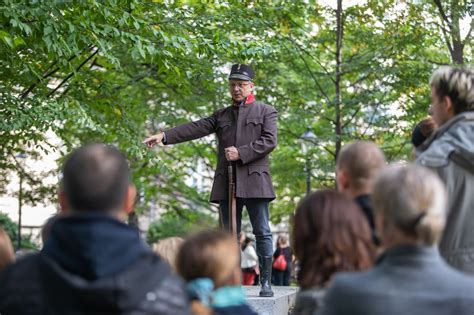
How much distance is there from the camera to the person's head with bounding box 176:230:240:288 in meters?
3.66

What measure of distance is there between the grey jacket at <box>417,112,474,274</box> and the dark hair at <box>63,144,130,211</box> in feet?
6.22

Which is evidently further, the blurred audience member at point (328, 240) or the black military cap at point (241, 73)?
the black military cap at point (241, 73)

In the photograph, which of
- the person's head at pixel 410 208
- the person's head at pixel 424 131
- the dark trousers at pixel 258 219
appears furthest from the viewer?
the dark trousers at pixel 258 219

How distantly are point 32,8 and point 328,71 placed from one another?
950 centimetres

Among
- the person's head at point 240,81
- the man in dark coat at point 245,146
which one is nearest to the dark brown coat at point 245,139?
the man in dark coat at point 245,146

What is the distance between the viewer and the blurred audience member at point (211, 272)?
12.0ft

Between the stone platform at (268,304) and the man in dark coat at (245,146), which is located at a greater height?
the man in dark coat at (245,146)

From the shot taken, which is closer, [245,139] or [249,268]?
[245,139]

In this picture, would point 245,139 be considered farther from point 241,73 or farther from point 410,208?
point 410,208

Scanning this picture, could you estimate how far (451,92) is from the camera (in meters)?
4.89

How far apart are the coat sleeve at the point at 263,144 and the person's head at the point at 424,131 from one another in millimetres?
3020

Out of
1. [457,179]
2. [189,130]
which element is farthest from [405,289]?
[189,130]

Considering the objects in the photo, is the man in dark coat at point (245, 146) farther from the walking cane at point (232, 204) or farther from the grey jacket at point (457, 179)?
the grey jacket at point (457, 179)

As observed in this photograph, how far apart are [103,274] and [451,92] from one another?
2437 mm
